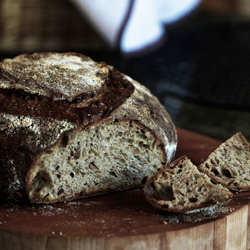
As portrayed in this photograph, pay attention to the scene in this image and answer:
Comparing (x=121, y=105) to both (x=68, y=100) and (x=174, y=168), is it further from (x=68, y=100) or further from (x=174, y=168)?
(x=174, y=168)

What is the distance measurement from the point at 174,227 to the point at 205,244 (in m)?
0.19

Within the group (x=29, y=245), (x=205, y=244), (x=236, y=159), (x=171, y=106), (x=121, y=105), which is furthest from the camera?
(x=171, y=106)

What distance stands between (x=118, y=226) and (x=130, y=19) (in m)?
4.03

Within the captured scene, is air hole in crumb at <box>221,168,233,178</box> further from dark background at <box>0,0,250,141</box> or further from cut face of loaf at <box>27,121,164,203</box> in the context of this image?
dark background at <box>0,0,250,141</box>

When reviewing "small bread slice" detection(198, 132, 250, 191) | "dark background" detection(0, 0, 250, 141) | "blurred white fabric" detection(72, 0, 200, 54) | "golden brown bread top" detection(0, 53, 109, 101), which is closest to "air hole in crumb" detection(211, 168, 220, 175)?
"small bread slice" detection(198, 132, 250, 191)

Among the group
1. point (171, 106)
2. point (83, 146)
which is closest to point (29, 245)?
point (83, 146)

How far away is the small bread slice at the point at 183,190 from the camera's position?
6.36ft

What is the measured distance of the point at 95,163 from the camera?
88.8 inches

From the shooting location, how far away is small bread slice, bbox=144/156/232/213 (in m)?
1.94

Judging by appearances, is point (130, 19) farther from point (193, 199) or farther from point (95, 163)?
point (193, 199)

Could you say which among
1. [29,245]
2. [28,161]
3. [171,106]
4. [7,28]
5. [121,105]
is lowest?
[171,106]

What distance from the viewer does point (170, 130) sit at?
2.56 meters

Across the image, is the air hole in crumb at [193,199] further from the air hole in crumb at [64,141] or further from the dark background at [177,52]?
the dark background at [177,52]

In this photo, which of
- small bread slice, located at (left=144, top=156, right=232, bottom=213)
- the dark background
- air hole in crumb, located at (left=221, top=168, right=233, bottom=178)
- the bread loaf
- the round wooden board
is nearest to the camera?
the round wooden board
